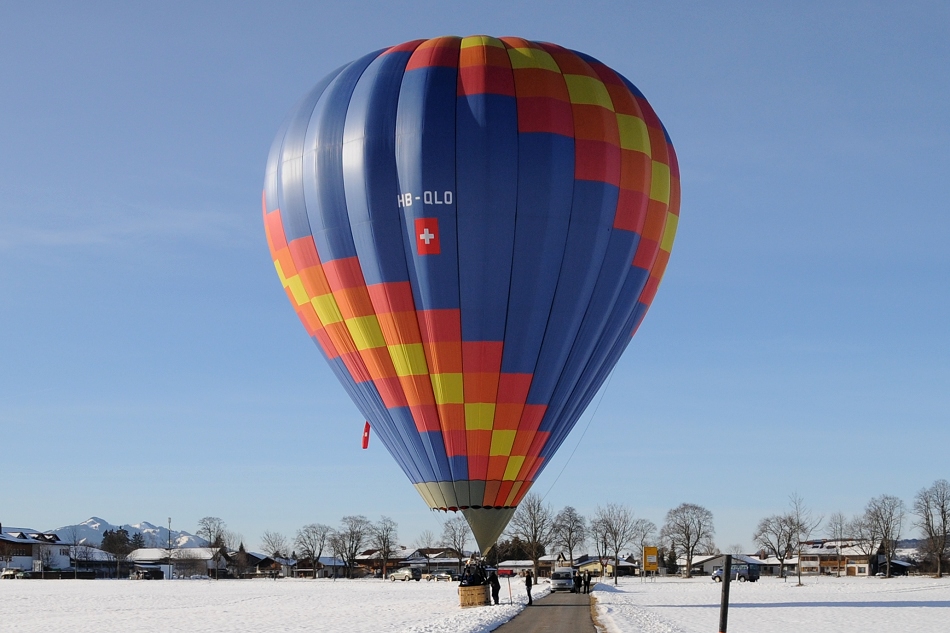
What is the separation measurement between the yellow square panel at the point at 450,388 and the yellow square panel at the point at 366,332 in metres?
1.92

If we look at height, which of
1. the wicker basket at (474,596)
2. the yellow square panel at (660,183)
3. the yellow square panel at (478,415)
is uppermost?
the yellow square panel at (660,183)

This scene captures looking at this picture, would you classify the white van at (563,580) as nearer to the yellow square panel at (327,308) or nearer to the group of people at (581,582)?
the group of people at (581,582)

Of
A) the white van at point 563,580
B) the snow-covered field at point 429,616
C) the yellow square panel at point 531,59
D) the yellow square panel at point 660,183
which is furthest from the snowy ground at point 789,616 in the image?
the yellow square panel at point 531,59

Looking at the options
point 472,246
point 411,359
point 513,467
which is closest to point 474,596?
point 513,467

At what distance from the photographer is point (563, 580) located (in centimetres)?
5150

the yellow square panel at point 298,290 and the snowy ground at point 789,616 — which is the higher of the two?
the yellow square panel at point 298,290

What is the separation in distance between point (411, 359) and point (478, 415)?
2374 millimetres

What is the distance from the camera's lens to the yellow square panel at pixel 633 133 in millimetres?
29156

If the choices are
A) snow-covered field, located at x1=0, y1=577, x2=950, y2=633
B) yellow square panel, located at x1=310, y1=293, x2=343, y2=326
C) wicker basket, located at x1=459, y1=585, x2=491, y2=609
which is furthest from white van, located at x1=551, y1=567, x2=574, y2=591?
yellow square panel, located at x1=310, y1=293, x2=343, y2=326

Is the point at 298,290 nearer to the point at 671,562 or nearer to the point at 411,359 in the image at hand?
the point at 411,359

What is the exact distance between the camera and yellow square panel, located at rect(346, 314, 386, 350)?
2831 centimetres

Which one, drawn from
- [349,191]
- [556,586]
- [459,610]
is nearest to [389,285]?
[349,191]

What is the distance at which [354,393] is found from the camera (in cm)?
3000

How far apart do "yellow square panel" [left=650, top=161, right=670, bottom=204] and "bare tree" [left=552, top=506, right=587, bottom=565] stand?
324 ft
